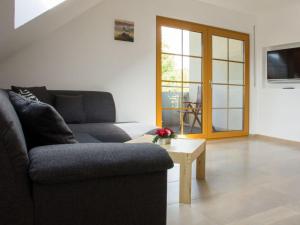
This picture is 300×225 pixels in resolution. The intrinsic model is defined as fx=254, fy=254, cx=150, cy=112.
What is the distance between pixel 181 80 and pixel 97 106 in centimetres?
172

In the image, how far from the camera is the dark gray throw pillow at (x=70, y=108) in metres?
2.99

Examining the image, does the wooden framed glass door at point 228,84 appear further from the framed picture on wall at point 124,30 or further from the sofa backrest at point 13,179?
the sofa backrest at point 13,179

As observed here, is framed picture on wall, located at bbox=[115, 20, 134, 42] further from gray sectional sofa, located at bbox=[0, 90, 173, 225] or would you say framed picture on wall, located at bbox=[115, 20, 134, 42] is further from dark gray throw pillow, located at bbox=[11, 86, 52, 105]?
gray sectional sofa, located at bbox=[0, 90, 173, 225]

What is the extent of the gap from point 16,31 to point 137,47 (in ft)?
6.44

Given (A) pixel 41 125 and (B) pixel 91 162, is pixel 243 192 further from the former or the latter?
(A) pixel 41 125

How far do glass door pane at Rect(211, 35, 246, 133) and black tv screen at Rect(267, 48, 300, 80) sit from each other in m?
0.52

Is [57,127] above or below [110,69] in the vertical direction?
below

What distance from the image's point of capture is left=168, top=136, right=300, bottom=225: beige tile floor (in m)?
1.68

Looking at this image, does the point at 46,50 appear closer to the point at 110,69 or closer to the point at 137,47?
the point at 110,69

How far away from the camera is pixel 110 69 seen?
3758 mm

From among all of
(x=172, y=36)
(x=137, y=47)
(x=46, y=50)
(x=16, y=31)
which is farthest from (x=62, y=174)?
(x=172, y=36)

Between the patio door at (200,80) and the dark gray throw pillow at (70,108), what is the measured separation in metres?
1.44

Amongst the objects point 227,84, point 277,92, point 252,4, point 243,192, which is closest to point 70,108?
point 243,192

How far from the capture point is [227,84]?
4.91m
